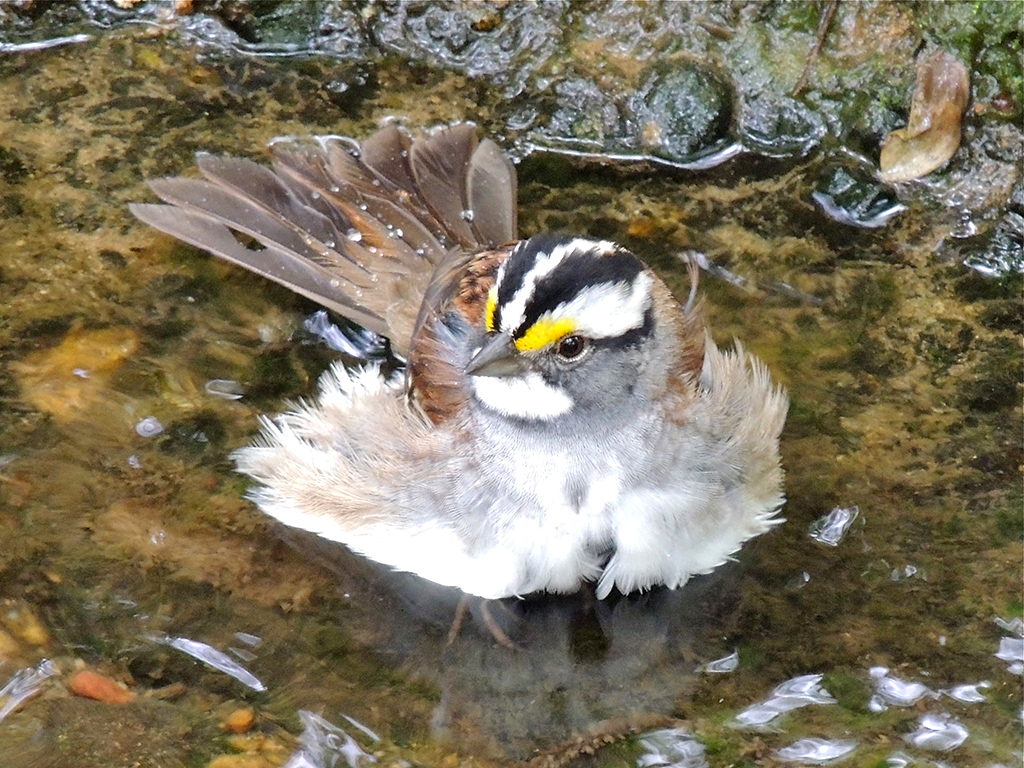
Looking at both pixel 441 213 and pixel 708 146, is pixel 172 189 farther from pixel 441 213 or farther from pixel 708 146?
pixel 708 146

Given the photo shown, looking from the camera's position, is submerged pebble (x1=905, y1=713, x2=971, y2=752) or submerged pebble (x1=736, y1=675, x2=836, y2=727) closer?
submerged pebble (x1=905, y1=713, x2=971, y2=752)

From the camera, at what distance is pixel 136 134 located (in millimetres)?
5422

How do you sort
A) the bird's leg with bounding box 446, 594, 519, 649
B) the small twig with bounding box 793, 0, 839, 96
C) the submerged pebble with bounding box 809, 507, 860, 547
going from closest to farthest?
the bird's leg with bounding box 446, 594, 519, 649
the submerged pebble with bounding box 809, 507, 860, 547
the small twig with bounding box 793, 0, 839, 96

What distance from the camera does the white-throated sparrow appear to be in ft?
12.3

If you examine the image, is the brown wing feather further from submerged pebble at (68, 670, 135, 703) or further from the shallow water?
submerged pebble at (68, 670, 135, 703)

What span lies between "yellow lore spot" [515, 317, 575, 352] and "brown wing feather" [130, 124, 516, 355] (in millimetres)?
1081

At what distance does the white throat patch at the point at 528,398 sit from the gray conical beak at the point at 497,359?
116 millimetres

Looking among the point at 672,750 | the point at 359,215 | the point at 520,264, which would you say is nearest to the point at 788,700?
the point at 672,750

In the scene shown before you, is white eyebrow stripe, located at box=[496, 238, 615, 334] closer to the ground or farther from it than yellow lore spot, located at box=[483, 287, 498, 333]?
farther from it

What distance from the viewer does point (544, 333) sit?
12.0 feet

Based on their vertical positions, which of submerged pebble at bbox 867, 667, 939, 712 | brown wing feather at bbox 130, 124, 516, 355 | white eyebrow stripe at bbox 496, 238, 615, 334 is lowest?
submerged pebble at bbox 867, 667, 939, 712

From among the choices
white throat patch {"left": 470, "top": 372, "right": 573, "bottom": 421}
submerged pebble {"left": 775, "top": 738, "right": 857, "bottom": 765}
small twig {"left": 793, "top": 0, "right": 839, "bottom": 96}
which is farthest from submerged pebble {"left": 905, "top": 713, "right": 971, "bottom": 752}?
small twig {"left": 793, "top": 0, "right": 839, "bottom": 96}

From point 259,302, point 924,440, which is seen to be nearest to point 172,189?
point 259,302

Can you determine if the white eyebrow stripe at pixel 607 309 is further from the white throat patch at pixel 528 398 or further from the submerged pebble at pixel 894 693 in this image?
the submerged pebble at pixel 894 693
